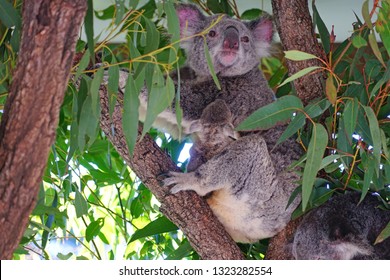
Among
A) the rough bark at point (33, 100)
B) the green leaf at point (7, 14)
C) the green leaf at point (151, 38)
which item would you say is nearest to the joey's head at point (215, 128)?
the green leaf at point (151, 38)

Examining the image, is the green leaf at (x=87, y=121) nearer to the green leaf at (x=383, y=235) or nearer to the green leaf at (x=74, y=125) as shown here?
the green leaf at (x=74, y=125)

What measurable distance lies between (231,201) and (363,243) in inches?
19.2

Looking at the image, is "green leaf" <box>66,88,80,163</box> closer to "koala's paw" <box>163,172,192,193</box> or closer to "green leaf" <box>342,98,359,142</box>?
"koala's paw" <box>163,172,192,193</box>

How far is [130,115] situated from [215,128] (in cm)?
69

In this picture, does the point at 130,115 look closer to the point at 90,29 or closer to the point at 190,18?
the point at 90,29

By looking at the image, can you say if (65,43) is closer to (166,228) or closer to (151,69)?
(151,69)

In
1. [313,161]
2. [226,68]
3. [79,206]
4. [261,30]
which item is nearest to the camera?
[313,161]

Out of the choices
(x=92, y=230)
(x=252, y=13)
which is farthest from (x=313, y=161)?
(x=252, y=13)

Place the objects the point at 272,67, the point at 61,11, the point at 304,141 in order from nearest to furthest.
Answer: the point at 61,11, the point at 304,141, the point at 272,67

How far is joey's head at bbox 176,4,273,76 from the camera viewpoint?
267cm

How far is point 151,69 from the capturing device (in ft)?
6.07

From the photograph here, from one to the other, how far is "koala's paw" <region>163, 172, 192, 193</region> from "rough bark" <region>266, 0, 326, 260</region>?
15.9 inches

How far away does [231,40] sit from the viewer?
2635 mm

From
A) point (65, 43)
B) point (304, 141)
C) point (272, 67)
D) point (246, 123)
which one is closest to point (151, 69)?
point (246, 123)
